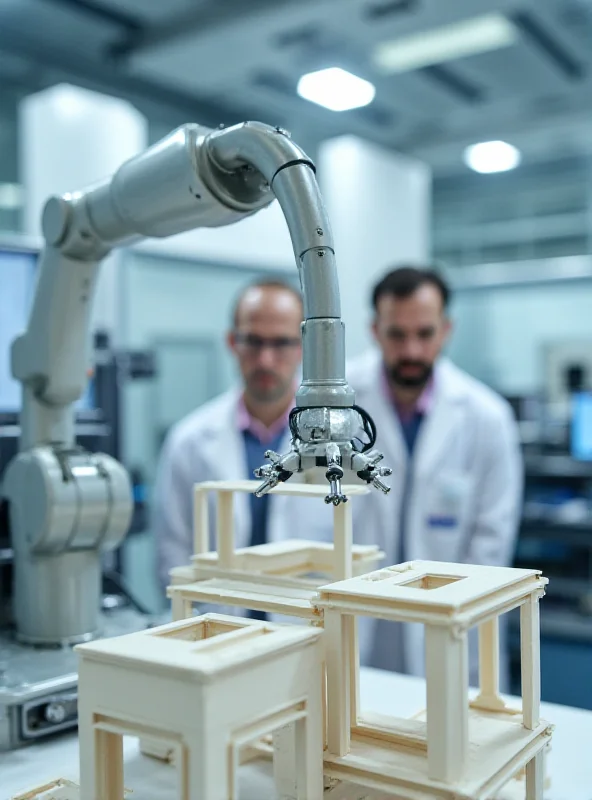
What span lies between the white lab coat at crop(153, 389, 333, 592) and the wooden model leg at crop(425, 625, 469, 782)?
1.17 meters

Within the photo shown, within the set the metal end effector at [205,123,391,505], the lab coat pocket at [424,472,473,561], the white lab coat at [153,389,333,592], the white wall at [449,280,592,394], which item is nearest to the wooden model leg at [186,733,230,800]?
the metal end effector at [205,123,391,505]

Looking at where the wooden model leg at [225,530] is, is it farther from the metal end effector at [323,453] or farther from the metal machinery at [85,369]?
the metal end effector at [323,453]

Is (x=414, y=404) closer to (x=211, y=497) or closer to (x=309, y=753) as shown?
(x=211, y=497)

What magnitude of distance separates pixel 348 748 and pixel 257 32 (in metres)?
2.78

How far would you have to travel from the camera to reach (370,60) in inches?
138

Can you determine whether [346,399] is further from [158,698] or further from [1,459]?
[1,459]

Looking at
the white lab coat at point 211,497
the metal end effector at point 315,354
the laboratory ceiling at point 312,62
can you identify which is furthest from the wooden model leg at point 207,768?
the laboratory ceiling at point 312,62

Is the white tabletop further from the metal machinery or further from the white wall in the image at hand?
the white wall

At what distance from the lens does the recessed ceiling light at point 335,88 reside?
11.5ft

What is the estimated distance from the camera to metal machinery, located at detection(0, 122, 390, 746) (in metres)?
0.78

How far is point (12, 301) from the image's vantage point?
140 cm

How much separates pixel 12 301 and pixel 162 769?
0.81 meters

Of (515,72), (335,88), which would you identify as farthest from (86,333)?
(515,72)

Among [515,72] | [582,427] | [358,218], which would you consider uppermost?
[515,72]
